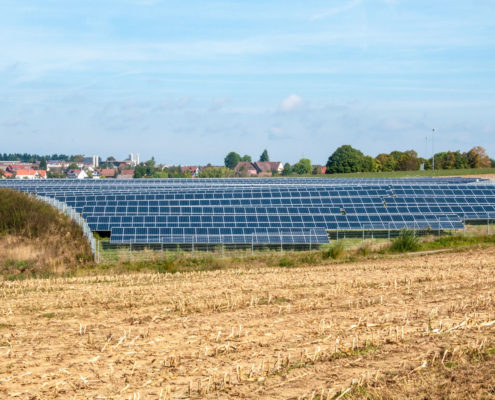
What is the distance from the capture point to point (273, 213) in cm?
3969

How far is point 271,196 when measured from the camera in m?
44.3

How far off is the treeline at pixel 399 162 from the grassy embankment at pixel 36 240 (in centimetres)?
11589

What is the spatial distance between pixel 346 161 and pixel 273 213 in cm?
10939

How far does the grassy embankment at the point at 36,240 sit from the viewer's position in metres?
27.8

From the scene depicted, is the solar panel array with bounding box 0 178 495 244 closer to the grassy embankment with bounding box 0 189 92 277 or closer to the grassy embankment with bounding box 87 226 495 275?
the grassy embankment with bounding box 87 226 495 275

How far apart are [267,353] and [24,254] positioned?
62.1 feet

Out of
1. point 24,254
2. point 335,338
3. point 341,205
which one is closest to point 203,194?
point 341,205

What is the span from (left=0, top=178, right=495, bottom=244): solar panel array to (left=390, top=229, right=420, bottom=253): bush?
3.70m

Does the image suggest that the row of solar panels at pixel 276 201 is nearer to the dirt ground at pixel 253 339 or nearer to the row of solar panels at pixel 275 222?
the row of solar panels at pixel 275 222

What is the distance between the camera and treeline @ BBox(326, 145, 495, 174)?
146 meters

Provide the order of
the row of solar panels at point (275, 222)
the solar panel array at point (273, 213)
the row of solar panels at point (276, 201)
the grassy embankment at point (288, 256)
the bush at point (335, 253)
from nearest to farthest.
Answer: the grassy embankment at point (288, 256), the bush at point (335, 253), the solar panel array at point (273, 213), the row of solar panels at point (275, 222), the row of solar panels at point (276, 201)

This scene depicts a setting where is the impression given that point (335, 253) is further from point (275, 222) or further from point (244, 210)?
point (244, 210)

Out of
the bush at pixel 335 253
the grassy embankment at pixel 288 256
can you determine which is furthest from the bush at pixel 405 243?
the bush at pixel 335 253

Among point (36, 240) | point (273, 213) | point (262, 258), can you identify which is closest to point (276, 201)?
point (273, 213)
